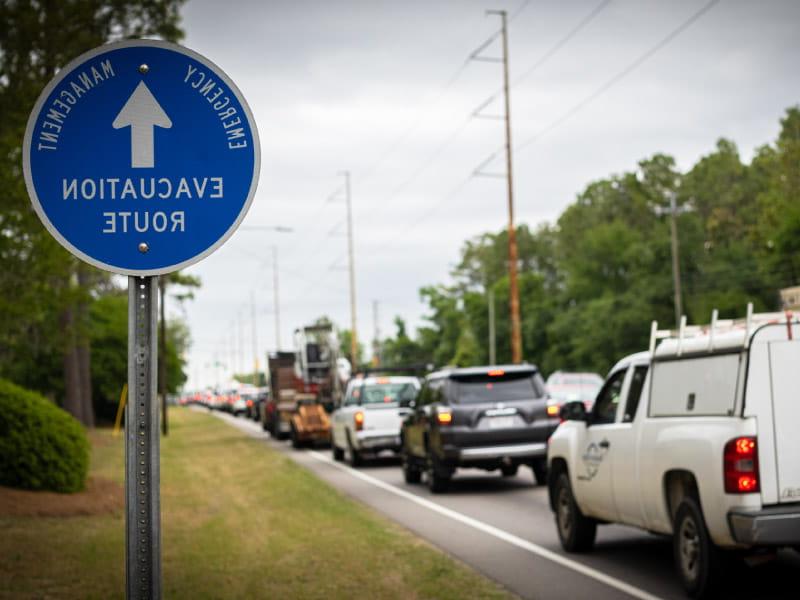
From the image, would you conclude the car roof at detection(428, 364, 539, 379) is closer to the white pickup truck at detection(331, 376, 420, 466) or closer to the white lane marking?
the white lane marking

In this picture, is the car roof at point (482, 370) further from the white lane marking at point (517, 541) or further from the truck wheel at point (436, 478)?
the white lane marking at point (517, 541)

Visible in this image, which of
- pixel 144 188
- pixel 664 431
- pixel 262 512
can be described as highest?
pixel 144 188

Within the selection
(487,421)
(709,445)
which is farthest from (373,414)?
(709,445)

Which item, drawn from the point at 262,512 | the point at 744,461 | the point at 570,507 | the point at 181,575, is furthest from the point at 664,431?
the point at 262,512

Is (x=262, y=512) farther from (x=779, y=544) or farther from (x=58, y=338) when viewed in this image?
(x=58, y=338)

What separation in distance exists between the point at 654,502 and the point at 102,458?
24132 mm

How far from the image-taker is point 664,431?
10.1m

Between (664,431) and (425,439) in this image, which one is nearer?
(664,431)

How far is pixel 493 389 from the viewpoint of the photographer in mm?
19984

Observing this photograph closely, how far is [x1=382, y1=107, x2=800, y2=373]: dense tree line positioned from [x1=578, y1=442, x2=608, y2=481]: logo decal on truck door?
206 feet

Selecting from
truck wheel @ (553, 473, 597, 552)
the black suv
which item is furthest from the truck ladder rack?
the black suv

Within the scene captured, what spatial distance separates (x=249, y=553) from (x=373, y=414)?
1354cm

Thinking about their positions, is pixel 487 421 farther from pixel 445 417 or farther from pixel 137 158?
pixel 137 158

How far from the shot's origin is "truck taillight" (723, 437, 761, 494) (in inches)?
350
